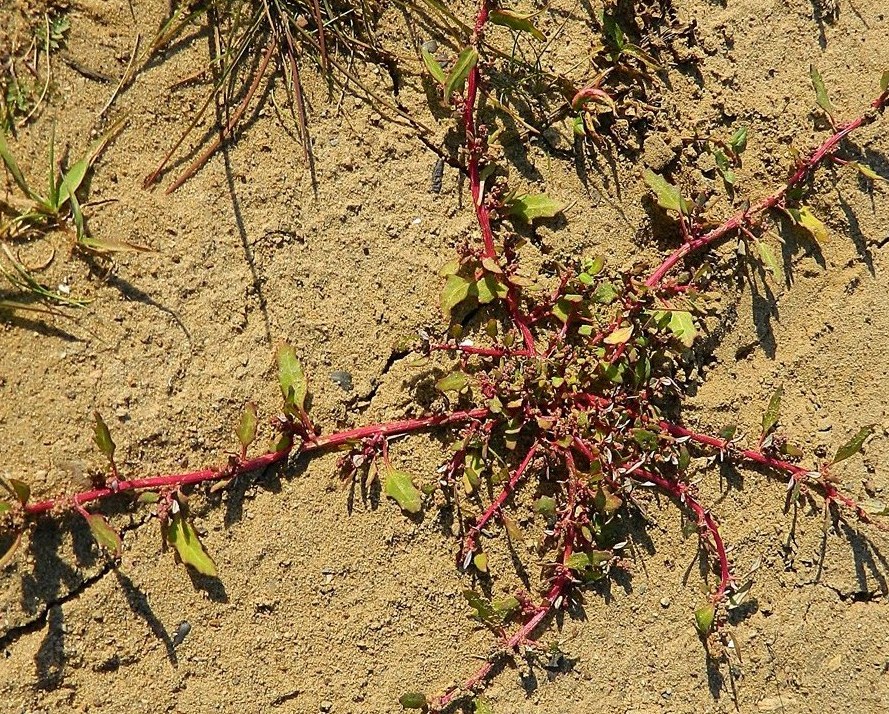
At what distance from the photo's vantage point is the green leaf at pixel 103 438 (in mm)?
2420

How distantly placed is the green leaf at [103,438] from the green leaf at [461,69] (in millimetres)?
1482

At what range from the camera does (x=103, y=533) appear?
2.41 meters

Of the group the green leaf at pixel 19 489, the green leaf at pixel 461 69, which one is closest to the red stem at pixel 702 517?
the green leaf at pixel 461 69

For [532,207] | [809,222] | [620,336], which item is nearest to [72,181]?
[532,207]

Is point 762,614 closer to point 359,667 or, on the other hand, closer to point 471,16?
point 359,667

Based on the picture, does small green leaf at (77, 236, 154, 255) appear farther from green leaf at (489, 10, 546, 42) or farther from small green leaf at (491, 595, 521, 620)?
small green leaf at (491, 595, 521, 620)

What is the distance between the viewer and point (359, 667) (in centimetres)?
261

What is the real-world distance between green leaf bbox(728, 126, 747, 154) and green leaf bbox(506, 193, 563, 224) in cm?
68

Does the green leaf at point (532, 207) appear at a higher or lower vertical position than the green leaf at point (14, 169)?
lower

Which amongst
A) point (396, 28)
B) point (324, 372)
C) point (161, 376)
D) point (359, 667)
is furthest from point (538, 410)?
point (396, 28)

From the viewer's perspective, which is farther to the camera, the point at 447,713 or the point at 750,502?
the point at 750,502

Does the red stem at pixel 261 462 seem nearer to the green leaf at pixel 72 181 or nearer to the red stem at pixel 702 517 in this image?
the red stem at pixel 702 517

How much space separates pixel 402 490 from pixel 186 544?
2.25 feet

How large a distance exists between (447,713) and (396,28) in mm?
2286
